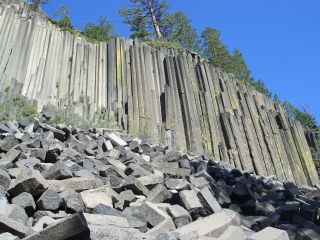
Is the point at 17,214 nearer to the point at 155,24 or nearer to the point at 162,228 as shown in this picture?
the point at 162,228

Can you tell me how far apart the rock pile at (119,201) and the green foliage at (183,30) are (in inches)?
892

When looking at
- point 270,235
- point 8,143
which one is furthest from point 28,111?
point 270,235

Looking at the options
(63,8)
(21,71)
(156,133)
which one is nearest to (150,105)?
(156,133)

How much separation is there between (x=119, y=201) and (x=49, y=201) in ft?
2.44

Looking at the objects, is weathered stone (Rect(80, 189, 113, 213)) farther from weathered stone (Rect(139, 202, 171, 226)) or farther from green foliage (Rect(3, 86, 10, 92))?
green foliage (Rect(3, 86, 10, 92))

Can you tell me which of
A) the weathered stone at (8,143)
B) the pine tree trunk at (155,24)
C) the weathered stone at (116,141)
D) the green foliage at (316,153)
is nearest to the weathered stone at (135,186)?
the weathered stone at (8,143)

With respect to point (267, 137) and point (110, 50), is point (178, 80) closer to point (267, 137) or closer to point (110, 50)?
point (110, 50)

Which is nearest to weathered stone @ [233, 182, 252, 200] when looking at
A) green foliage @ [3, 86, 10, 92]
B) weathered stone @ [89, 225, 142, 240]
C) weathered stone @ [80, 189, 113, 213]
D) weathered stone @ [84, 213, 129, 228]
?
weathered stone @ [80, 189, 113, 213]

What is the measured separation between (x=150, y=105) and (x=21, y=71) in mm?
3705

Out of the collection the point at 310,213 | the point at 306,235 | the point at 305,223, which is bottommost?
the point at 306,235

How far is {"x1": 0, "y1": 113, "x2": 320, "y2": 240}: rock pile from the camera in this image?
107 inches

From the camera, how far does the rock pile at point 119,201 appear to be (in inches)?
107

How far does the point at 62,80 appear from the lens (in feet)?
34.2

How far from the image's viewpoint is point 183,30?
27.3m
